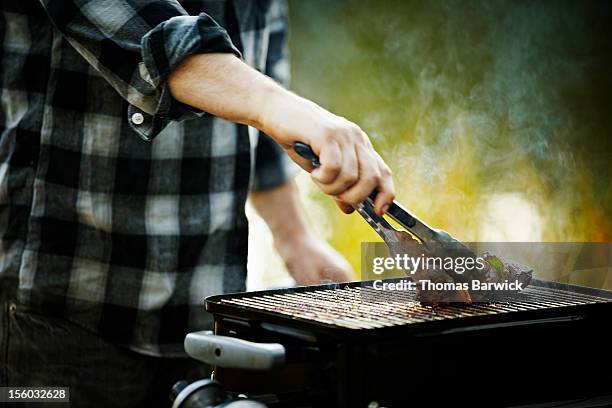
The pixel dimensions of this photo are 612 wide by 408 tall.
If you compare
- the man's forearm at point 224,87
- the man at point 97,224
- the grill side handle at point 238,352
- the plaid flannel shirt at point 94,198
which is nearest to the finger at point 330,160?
the man's forearm at point 224,87

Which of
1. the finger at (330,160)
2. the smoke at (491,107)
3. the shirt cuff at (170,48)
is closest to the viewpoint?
the finger at (330,160)

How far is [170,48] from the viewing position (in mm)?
1331

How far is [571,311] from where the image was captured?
1.22 metres

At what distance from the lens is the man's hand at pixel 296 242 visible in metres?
2.07

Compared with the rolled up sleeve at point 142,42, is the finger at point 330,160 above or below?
below

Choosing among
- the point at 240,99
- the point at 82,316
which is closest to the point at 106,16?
the point at 240,99

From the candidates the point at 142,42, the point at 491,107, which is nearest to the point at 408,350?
the point at 142,42

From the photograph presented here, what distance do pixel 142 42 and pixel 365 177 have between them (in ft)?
1.50

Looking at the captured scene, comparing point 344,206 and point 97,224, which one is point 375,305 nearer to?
point 344,206

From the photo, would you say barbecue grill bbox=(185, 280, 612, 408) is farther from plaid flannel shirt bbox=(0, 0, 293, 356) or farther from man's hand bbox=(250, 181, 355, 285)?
man's hand bbox=(250, 181, 355, 285)

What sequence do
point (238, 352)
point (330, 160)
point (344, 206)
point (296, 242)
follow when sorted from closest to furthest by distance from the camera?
point (238, 352) → point (330, 160) → point (344, 206) → point (296, 242)

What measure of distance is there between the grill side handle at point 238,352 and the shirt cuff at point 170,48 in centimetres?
44
